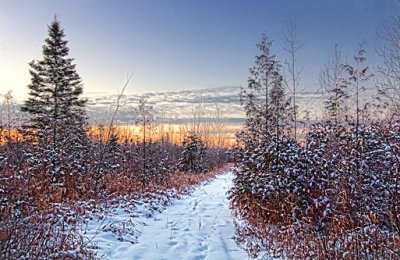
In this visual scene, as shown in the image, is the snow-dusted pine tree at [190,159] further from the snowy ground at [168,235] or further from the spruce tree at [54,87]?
the snowy ground at [168,235]

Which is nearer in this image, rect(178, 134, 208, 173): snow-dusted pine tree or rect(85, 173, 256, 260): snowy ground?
rect(85, 173, 256, 260): snowy ground

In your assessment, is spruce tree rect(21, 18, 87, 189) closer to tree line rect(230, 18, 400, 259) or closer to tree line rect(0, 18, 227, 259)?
tree line rect(0, 18, 227, 259)

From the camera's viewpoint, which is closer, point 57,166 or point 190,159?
point 57,166

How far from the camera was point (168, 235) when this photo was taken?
7.33 metres

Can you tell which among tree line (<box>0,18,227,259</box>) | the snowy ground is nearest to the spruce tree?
tree line (<box>0,18,227,259</box>)

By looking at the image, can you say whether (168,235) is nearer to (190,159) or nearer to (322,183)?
(322,183)

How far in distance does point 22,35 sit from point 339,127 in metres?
12.5

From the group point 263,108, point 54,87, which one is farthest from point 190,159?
point 263,108

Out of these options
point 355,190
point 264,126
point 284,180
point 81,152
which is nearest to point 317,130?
point 284,180

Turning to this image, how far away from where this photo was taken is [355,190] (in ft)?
19.2

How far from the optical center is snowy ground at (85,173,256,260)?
5910mm

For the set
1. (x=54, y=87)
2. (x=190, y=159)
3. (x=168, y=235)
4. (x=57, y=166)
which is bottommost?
(x=190, y=159)

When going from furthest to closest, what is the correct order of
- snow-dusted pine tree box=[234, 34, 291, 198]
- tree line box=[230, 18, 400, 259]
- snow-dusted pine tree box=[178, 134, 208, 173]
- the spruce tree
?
1. snow-dusted pine tree box=[178, 134, 208, 173]
2. the spruce tree
3. snow-dusted pine tree box=[234, 34, 291, 198]
4. tree line box=[230, 18, 400, 259]

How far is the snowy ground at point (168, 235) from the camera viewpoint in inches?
233
